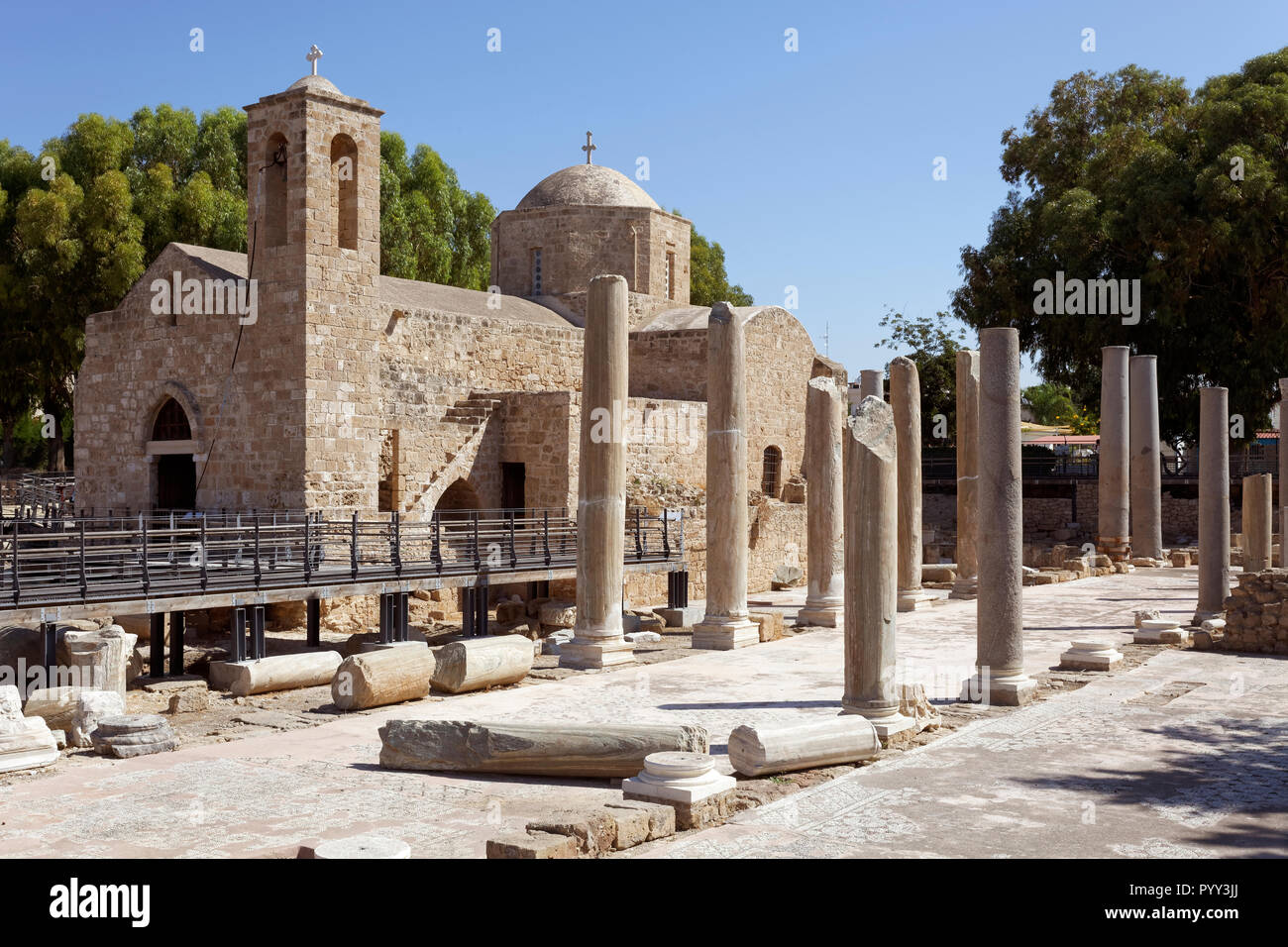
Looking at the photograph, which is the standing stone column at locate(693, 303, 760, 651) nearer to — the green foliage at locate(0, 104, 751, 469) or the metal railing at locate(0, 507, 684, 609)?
the metal railing at locate(0, 507, 684, 609)

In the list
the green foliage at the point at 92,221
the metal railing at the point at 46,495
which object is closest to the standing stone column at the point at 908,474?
the metal railing at the point at 46,495

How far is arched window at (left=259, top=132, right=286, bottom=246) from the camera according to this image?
19875 mm

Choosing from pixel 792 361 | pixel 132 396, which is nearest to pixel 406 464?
pixel 132 396

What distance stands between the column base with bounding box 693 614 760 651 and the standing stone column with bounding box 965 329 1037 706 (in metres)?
4.13

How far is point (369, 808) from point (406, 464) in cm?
1465

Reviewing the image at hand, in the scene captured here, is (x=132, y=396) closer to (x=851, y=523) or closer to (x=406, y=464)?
(x=406, y=464)

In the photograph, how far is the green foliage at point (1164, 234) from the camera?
28922mm

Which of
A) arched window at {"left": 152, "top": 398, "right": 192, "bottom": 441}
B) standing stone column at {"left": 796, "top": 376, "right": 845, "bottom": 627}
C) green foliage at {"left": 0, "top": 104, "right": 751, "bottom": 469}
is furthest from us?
green foliage at {"left": 0, "top": 104, "right": 751, "bottom": 469}

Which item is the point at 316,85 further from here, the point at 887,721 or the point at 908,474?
the point at 887,721

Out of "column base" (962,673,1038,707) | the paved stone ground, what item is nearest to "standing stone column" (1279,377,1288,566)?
the paved stone ground

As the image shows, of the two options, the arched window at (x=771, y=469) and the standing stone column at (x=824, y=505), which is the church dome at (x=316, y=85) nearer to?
the standing stone column at (x=824, y=505)

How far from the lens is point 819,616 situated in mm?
17141

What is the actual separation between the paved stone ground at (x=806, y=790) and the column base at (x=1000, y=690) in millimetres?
297

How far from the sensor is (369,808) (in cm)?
761
